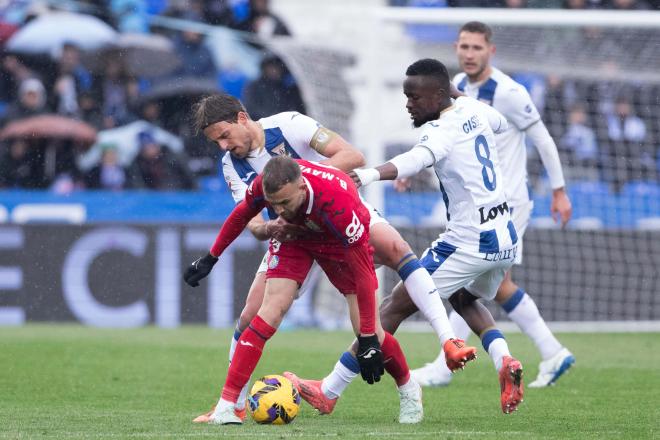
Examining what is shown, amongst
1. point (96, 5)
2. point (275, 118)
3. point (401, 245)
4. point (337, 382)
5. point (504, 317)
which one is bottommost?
point (504, 317)

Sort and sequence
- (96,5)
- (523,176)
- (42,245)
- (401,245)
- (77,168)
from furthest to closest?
(96,5)
(77,168)
(42,245)
(523,176)
(401,245)

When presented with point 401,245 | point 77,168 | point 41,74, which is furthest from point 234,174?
point 41,74

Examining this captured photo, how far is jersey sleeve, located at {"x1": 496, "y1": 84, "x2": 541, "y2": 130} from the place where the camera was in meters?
9.02

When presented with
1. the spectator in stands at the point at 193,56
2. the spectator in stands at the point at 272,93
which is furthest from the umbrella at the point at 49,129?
the spectator in stands at the point at 272,93

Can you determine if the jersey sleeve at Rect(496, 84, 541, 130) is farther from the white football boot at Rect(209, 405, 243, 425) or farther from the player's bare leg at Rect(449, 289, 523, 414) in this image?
the white football boot at Rect(209, 405, 243, 425)

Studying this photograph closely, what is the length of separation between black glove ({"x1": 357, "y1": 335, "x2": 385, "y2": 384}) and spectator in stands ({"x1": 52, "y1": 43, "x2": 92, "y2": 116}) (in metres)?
11.7

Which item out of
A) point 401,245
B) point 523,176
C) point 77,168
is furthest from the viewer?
point 77,168

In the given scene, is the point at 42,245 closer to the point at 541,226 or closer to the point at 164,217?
the point at 164,217

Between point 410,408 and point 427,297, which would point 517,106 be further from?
point 410,408

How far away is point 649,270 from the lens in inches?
556

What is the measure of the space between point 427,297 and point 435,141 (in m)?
0.89

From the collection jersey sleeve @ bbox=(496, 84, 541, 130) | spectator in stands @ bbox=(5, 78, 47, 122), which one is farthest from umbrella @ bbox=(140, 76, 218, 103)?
jersey sleeve @ bbox=(496, 84, 541, 130)

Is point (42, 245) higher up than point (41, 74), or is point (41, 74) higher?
point (41, 74)

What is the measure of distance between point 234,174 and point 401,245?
1.14 metres
